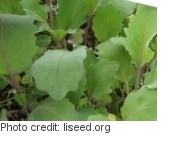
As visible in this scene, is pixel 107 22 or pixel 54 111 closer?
pixel 54 111

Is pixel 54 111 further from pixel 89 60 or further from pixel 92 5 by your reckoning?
pixel 92 5

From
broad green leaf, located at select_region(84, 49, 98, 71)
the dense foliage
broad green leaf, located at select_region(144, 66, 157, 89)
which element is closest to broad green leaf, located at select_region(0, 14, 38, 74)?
the dense foliage

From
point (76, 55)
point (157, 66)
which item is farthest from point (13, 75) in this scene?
point (157, 66)

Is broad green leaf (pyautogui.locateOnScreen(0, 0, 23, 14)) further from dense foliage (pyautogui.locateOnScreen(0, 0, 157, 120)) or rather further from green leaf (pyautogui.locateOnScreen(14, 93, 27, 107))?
green leaf (pyautogui.locateOnScreen(14, 93, 27, 107))

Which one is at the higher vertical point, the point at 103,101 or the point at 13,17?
the point at 13,17

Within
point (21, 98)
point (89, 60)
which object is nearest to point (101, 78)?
point (89, 60)

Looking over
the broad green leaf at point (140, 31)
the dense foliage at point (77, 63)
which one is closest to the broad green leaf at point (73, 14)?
the dense foliage at point (77, 63)

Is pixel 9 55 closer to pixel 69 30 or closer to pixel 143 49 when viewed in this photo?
pixel 69 30
